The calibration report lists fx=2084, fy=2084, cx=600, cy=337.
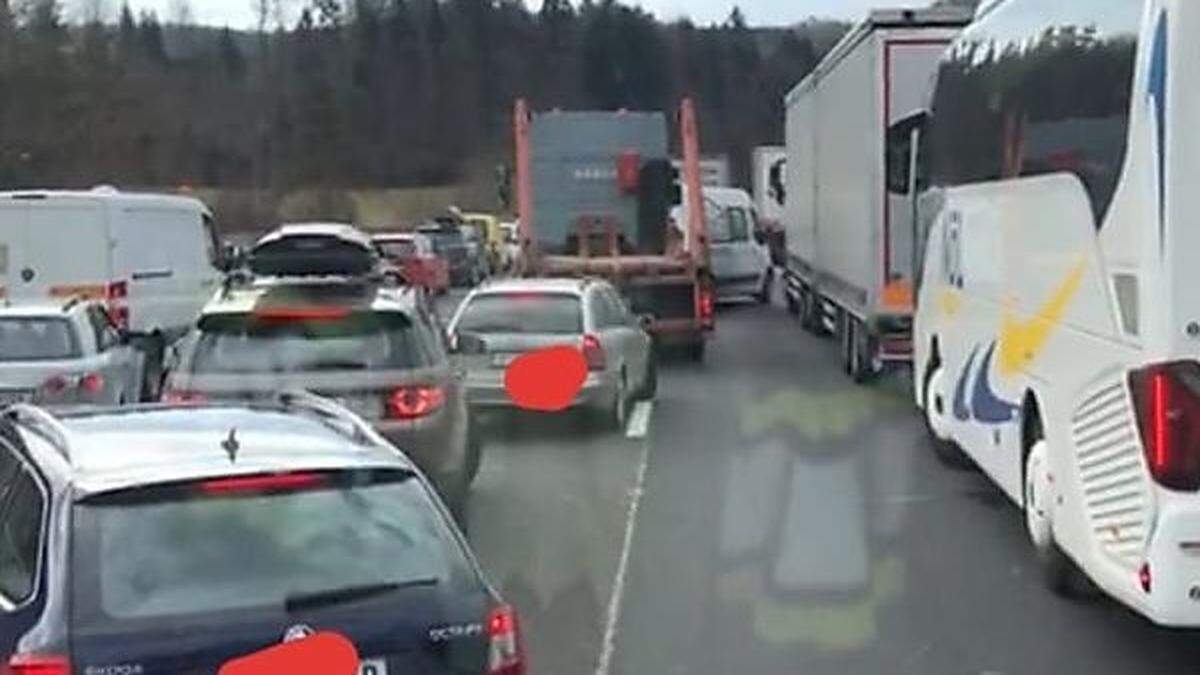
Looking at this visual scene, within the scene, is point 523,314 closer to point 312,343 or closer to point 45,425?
point 312,343

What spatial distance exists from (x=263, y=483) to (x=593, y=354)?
40.6ft

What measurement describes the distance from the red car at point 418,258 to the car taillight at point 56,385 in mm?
23483

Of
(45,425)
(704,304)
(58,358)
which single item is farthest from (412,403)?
(704,304)

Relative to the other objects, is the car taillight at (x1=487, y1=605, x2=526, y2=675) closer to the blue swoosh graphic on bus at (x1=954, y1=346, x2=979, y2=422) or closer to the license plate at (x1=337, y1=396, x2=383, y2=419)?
the license plate at (x1=337, y1=396, x2=383, y2=419)

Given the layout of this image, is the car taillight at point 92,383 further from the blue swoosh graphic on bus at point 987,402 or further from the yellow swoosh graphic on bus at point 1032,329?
the yellow swoosh graphic on bus at point 1032,329

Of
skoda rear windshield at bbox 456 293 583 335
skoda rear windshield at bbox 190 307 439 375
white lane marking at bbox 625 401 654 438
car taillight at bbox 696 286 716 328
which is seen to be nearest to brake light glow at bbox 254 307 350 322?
skoda rear windshield at bbox 190 307 439 375

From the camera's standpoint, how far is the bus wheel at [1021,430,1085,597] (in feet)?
34.2

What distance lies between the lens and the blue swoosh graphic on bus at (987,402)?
12.0 m

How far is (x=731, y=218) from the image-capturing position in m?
38.1

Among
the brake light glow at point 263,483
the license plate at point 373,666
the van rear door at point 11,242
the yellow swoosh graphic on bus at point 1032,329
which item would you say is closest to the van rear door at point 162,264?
the van rear door at point 11,242

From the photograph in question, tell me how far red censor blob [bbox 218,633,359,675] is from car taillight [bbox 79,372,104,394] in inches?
461

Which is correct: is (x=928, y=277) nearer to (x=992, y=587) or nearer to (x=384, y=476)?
(x=992, y=587)

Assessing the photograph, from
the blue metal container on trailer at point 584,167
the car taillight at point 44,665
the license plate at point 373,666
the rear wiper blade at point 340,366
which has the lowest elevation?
the license plate at point 373,666

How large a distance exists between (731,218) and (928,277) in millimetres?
21817
